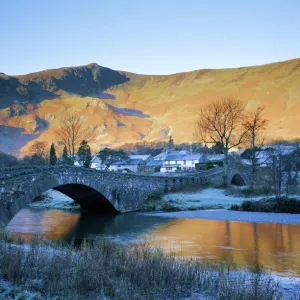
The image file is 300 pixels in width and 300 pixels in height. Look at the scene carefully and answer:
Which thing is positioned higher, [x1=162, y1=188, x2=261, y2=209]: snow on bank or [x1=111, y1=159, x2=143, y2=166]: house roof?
[x1=111, y1=159, x2=143, y2=166]: house roof

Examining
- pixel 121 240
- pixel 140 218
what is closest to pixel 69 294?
pixel 121 240

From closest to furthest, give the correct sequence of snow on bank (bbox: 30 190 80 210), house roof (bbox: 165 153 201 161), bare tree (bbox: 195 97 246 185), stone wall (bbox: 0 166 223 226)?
stone wall (bbox: 0 166 223 226) < snow on bank (bbox: 30 190 80 210) < bare tree (bbox: 195 97 246 185) < house roof (bbox: 165 153 201 161)

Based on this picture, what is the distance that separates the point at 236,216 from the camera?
115 ft

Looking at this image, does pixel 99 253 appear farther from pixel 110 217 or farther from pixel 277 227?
pixel 110 217

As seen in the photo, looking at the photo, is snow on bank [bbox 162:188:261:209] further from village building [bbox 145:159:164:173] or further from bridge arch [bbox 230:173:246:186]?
village building [bbox 145:159:164:173]

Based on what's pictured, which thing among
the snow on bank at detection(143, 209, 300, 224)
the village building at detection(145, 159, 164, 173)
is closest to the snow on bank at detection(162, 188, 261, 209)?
the snow on bank at detection(143, 209, 300, 224)

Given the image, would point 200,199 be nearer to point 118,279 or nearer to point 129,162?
point 118,279

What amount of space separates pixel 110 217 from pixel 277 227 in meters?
13.8

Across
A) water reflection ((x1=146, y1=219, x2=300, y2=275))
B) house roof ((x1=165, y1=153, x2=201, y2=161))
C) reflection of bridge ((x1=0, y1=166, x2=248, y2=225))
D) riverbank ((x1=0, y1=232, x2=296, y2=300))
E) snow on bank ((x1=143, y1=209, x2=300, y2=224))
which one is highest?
house roof ((x1=165, y1=153, x2=201, y2=161))

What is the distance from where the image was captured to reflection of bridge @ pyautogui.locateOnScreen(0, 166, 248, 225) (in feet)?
78.0

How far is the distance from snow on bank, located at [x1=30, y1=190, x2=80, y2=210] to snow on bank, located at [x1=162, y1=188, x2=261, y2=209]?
9148mm

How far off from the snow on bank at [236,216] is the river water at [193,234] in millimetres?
1079

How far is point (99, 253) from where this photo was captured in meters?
13.3

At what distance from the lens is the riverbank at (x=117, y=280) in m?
9.61
